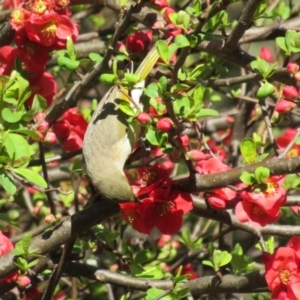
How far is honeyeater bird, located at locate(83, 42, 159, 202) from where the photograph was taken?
261cm

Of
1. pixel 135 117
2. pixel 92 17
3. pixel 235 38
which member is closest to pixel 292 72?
pixel 235 38

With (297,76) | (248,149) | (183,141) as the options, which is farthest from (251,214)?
(297,76)

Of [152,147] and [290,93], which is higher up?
[290,93]

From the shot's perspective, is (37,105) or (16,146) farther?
(37,105)

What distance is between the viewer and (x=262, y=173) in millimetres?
2150

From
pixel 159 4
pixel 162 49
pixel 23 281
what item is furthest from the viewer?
pixel 159 4

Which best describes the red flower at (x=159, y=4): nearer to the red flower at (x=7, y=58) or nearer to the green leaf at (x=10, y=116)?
the red flower at (x=7, y=58)

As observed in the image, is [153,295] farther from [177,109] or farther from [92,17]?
[92,17]

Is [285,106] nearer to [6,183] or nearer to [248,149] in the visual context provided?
[248,149]

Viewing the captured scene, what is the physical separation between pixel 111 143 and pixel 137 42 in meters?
0.48

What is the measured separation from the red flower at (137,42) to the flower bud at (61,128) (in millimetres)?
383

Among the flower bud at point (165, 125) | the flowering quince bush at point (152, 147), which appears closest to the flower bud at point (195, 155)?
the flowering quince bush at point (152, 147)

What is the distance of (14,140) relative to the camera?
2.28m

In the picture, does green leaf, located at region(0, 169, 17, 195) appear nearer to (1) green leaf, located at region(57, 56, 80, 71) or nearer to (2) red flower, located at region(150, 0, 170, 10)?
(1) green leaf, located at region(57, 56, 80, 71)
